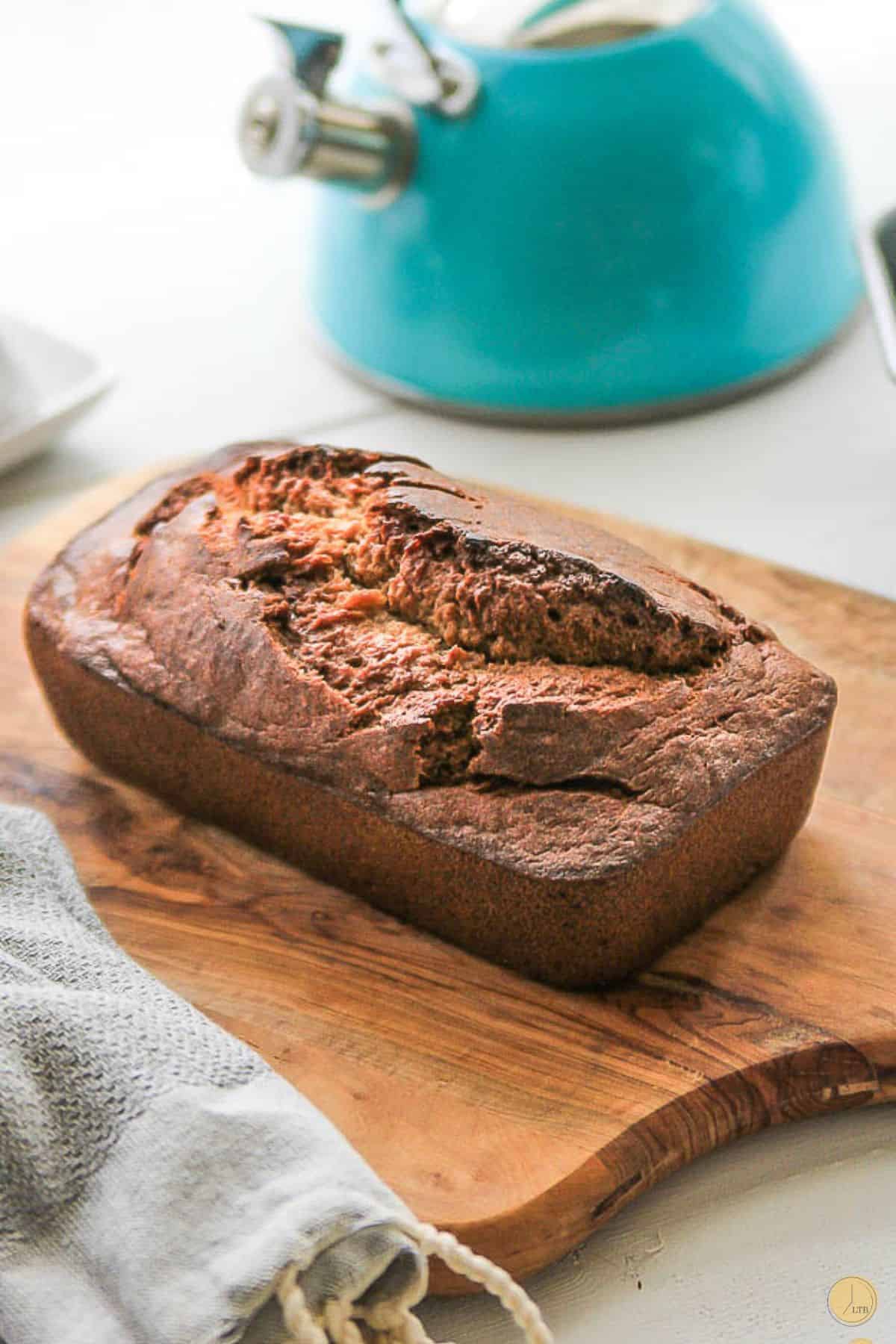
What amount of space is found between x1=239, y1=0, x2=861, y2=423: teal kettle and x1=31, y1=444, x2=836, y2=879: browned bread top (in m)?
0.48

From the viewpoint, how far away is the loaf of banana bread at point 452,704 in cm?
103

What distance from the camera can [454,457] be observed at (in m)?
1.76

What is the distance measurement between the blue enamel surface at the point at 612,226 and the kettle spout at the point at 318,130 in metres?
0.03

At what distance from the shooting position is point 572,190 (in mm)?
1601

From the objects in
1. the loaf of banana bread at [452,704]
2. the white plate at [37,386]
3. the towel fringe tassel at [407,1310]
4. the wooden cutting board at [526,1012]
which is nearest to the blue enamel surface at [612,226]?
the white plate at [37,386]

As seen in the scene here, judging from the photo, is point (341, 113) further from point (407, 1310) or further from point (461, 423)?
point (407, 1310)

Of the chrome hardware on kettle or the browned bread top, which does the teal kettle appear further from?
the browned bread top

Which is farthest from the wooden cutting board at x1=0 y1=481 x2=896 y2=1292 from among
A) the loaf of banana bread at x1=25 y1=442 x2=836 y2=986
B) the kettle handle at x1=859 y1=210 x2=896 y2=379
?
the kettle handle at x1=859 y1=210 x2=896 y2=379

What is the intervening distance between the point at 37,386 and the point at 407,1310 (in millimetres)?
1266

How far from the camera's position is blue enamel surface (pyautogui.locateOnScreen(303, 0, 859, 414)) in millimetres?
1599

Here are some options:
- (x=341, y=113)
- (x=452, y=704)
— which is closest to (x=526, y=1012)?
(x=452, y=704)

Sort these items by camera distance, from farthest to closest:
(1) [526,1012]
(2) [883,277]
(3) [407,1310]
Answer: (2) [883,277], (1) [526,1012], (3) [407,1310]

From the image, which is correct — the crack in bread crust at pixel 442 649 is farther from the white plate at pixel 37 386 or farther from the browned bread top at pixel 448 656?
the white plate at pixel 37 386

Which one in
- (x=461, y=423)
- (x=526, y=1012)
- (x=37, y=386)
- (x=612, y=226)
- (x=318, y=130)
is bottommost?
(x=526, y=1012)
